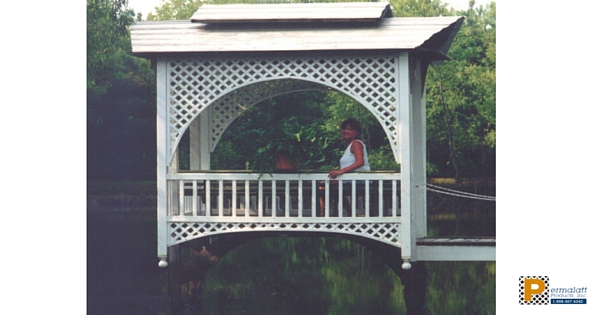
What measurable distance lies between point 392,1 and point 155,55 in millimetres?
11857

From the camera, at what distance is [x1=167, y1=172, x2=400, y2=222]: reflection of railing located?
31.0 feet

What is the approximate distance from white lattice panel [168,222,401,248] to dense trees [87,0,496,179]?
14.9 ft

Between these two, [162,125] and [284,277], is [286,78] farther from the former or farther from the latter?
[284,277]

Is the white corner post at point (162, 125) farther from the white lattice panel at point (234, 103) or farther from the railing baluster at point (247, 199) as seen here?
the white lattice panel at point (234, 103)

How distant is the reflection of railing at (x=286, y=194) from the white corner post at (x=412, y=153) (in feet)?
0.46

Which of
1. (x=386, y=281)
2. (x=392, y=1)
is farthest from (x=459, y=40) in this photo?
(x=386, y=281)

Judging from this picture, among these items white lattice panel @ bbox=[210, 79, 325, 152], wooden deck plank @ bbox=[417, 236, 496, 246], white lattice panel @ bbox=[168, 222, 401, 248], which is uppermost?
white lattice panel @ bbox=[210, 79, 325, 152]

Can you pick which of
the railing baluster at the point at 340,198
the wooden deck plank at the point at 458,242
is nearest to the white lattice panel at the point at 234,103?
the railing baluster at the point at 340,198

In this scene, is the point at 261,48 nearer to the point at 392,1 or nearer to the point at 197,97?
the point at 197,97

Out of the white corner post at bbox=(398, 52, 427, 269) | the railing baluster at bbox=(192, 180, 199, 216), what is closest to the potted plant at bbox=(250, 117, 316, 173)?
the railing baluster at bbox=(192, 180, 199, 216)

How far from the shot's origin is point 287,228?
962cm

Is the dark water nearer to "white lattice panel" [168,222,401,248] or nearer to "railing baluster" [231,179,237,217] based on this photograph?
"white lattice panel" [168,222,401,248]
